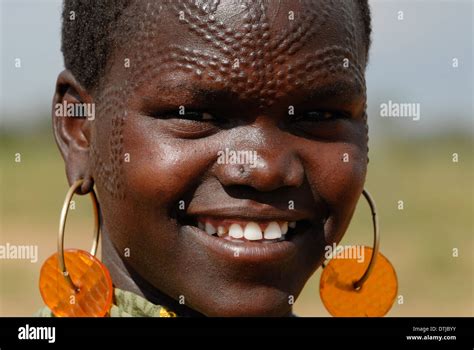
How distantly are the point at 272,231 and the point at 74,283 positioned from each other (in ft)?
2.38

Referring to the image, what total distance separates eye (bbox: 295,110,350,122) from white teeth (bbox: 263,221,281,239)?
34 centimetres

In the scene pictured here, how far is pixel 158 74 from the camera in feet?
9.61

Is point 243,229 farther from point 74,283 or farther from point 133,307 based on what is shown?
point 74,283

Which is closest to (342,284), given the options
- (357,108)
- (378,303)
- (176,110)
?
(378,303)

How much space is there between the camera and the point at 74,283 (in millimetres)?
3203

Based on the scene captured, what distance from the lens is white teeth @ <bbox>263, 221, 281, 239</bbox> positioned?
9.67ft

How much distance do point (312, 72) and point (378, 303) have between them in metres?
1.01

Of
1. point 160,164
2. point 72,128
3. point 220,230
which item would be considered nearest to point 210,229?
point 220,230

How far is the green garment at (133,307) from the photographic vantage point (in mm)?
3148

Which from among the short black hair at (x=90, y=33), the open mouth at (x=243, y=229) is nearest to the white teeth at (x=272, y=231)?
the open mouth at (x=243, y=229)

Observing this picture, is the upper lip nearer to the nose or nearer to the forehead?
the nose

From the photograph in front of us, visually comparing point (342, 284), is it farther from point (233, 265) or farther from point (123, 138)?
point (123, 138)
